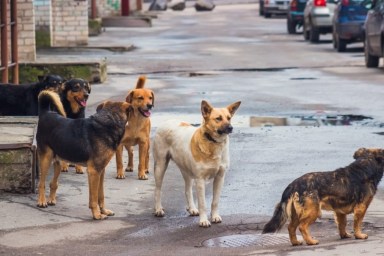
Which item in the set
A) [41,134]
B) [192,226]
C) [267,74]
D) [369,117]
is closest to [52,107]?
[41,134]

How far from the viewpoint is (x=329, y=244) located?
31.3 ft

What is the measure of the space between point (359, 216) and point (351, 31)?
2216 centimetres

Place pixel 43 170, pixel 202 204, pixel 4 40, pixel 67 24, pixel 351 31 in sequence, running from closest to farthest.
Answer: pixel 202 204 < pixel 43 170 < pixel 4 40 < pixel 351 31 < pixel 67 24

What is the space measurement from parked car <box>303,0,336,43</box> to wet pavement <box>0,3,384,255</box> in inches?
131

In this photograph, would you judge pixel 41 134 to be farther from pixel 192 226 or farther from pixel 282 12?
pixel 282 12

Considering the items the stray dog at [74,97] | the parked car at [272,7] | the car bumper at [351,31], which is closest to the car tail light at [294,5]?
the car bumper at [351,31]

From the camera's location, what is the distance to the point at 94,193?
35.8 feet

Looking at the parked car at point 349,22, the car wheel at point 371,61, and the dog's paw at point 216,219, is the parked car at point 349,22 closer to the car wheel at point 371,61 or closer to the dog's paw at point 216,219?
the car wheel at point 371,61

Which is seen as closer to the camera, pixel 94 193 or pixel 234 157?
pixel 94 193

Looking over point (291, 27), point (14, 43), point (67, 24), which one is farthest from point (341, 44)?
point (14, 43)

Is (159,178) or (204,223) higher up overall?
(159,178)

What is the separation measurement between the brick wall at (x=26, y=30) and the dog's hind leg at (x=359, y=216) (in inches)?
631

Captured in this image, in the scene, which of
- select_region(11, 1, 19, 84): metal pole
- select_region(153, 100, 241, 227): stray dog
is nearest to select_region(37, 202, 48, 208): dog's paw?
select_region(153, 100, 241, 227): stray dog

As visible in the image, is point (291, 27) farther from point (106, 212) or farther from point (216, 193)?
point (216, 193)
